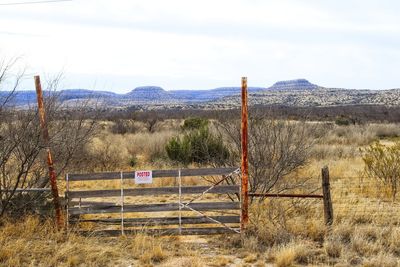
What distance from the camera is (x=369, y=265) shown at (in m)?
7.97

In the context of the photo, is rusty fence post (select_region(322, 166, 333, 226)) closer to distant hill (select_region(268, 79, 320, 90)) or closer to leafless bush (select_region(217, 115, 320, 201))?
leafless bush (select_region(217, 115, 320, 201))

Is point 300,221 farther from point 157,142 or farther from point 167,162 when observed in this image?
point 157,142

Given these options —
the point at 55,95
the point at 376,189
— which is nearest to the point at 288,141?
the point at 376,189

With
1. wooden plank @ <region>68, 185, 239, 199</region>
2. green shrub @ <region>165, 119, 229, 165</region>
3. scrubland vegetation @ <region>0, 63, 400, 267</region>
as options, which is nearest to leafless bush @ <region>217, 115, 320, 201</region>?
scrubland vegetation @ <region>0, 63, 400, 267</region>

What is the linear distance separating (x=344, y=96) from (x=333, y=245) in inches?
4233

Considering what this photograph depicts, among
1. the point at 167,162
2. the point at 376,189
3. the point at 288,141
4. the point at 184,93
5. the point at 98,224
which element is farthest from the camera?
the point at 184,93

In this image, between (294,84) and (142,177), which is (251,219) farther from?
(294,84)

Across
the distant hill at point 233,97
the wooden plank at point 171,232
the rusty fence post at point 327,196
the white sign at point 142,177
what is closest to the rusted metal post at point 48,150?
the wooden plank at point 171,232

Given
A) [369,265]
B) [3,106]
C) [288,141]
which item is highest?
[3,106]

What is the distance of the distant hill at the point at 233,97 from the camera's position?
580 inches

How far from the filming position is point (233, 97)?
91.6m

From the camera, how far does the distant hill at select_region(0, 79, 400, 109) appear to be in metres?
14.7

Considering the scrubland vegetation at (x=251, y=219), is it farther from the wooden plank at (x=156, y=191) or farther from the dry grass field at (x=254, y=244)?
the wooden plank at (x=156, y=191)

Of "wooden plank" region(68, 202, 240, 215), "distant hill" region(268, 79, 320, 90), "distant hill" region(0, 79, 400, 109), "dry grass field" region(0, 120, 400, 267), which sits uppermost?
"distant hill" region(268, 79, 320, 90)
